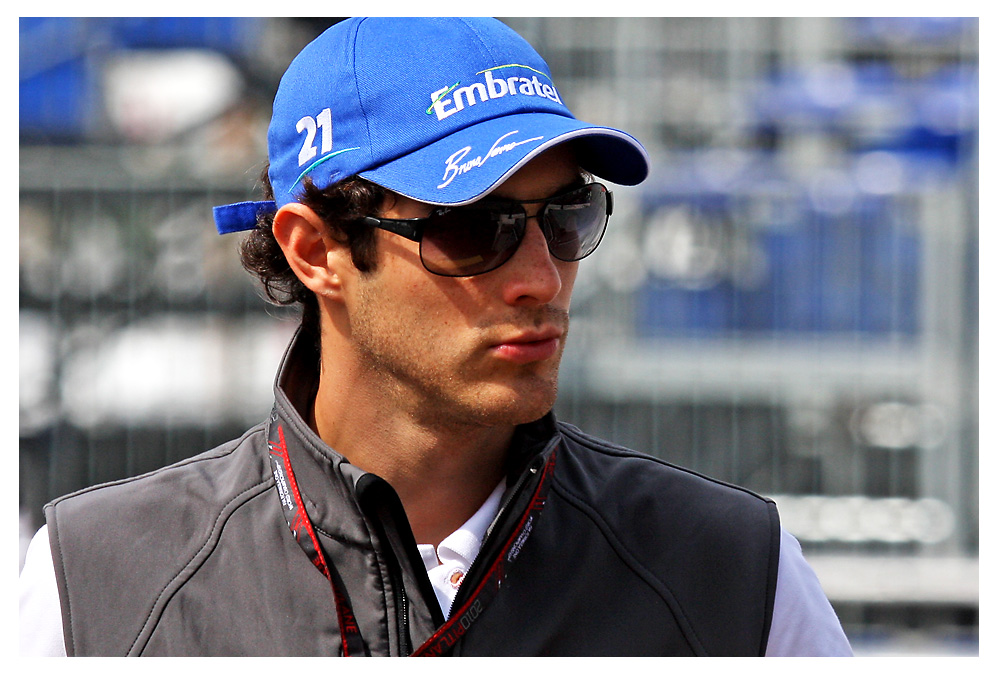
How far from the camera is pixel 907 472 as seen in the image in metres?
6.25

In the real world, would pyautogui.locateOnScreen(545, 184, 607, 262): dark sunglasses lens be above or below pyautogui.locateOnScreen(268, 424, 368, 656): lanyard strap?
above

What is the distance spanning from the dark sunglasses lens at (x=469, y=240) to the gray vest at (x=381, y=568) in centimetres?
37

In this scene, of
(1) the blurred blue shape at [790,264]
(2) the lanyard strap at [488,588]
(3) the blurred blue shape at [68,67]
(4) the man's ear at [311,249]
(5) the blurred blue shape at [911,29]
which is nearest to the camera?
A: (2) the lanyard strap at [488,588]

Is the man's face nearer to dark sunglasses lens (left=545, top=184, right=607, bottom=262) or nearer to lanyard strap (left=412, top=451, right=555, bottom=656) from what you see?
dark sunglasses lens (left=545, top=184, right=607, bottom=262)

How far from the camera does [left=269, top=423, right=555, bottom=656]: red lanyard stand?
2.02 metres

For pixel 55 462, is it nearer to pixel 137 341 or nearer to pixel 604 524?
pixel 137 341

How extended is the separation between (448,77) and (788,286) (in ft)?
14.2

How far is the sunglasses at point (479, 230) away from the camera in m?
2.21

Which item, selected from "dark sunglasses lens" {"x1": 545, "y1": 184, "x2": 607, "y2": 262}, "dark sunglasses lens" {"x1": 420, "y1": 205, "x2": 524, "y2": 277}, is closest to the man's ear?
"dark sunglasses lens" {"x1": 420, "y1": 205, "x2": 524, "y2": 277}

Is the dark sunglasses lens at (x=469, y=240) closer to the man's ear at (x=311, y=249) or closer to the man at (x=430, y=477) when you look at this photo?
the man at (x=430, y=477)

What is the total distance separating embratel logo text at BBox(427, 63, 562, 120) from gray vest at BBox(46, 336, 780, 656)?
0.67m

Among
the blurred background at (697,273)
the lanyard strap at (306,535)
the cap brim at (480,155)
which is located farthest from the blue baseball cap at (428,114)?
the blurred background at (697,273)

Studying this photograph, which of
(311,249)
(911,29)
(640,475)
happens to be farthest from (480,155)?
(911,29)

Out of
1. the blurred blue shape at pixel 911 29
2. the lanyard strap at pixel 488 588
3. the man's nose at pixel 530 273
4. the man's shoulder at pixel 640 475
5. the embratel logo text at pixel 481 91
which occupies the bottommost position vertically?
the lanyard strap at pixel 488 588
